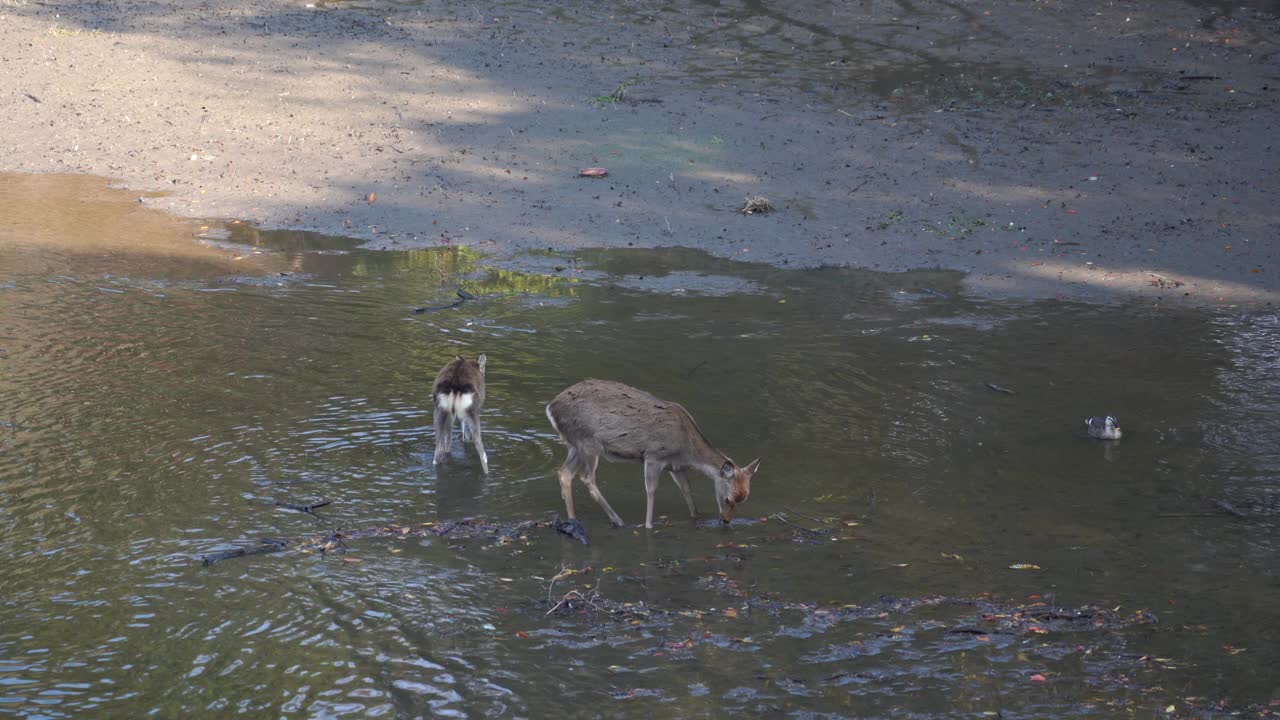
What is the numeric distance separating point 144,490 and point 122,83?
51.8 feet

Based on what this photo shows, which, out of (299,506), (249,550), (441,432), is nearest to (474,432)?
(441,432)

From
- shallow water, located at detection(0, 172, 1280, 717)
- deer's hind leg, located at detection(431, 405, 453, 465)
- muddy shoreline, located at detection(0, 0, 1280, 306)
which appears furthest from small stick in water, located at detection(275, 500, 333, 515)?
muddy shoreline, located at detection(0, 0, 1280, 306)

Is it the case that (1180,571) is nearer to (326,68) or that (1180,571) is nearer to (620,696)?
(620,696)

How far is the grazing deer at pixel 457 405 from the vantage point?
9.85 meters

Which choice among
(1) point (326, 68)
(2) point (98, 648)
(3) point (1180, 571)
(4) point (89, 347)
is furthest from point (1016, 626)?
(1) point (326, 68)

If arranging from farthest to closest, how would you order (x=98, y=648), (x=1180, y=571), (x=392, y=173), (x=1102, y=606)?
(x=392, y=173), (x=1180, y=571), (x=1102, y=606), (x=98, y=648)

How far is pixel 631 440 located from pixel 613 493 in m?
0.91

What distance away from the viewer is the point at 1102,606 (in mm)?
7500

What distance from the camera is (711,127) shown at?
20797 millimetres

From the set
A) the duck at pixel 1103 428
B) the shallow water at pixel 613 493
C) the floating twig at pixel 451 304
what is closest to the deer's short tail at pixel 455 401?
the shallow water at pixel 613 493

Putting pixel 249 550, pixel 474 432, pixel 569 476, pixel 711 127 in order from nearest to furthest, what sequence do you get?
pixel 249 550 < pixel 569 476 < pixel 474 432 < pixel 711 127

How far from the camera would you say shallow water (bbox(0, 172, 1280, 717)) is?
663 centimetres

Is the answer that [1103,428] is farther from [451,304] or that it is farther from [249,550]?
[451,304]

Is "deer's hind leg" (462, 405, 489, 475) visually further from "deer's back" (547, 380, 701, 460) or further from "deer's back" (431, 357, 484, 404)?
"deer's back" (547, 380, 701, 460)
